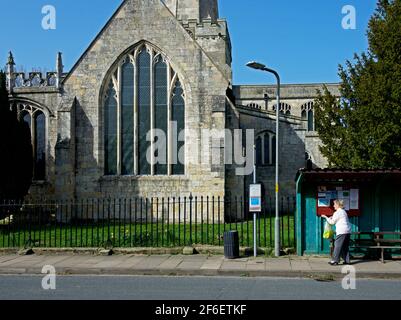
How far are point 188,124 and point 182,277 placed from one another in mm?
13162

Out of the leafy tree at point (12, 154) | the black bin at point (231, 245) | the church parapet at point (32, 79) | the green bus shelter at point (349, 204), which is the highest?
A: the church parapet at point (32, 79)

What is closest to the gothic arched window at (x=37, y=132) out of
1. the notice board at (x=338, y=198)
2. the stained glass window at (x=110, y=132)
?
the stained glass window at (x=110, y=132)

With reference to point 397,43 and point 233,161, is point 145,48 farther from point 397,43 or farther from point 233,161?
point 397,43

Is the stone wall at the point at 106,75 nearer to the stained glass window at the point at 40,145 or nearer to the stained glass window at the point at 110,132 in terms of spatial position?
the stained glass window at the point at 110,132

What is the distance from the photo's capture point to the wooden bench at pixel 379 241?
13586 millimetres

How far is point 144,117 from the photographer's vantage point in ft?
83.3

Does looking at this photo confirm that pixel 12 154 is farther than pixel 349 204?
Yes

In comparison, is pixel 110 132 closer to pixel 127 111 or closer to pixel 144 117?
pixel 127 111

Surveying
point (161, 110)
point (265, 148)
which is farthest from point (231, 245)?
point (265, 148)

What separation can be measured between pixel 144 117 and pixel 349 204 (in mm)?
13531

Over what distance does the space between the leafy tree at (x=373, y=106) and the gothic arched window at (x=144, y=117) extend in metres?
7.64

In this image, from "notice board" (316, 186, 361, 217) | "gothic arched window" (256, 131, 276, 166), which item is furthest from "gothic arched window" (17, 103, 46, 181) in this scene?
"notice board" (316, 186, 361, 217)

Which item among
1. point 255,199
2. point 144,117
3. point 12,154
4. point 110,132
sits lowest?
point 255,199

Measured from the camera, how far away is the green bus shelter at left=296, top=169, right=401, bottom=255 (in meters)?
14.3
